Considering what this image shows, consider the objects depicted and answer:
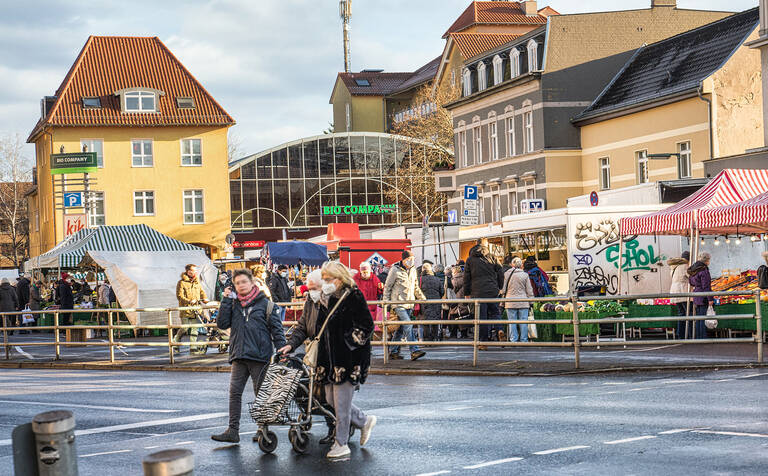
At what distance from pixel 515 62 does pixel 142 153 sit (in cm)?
2299

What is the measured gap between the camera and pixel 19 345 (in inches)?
1214

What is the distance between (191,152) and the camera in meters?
66.4

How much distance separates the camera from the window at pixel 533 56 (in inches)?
2069

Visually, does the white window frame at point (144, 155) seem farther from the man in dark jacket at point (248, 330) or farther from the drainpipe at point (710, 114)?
the man in dark jacket at point (248, 330)

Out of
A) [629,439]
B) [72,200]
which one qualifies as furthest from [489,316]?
[72,200]

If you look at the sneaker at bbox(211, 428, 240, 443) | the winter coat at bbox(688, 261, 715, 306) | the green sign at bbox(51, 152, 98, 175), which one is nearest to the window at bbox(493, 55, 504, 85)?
the green sign at bbox(51, 152, 98, 175)

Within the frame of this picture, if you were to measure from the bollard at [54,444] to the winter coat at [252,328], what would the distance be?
626cm

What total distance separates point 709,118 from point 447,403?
31.9 metres

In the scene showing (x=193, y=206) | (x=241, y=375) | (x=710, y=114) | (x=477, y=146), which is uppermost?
(x=477, y=146)

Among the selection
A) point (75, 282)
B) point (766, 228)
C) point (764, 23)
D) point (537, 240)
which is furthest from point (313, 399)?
point (75, 282)

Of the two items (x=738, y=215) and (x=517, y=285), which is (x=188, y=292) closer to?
(x=517, y=285)

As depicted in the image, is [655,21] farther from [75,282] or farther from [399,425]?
[399,425]

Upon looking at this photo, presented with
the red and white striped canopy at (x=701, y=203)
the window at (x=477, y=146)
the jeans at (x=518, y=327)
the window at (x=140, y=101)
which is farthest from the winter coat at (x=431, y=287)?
the window at (x=140, y=101)

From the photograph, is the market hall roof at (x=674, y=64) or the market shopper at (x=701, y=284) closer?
the market shopper at (x=701, y=284)
